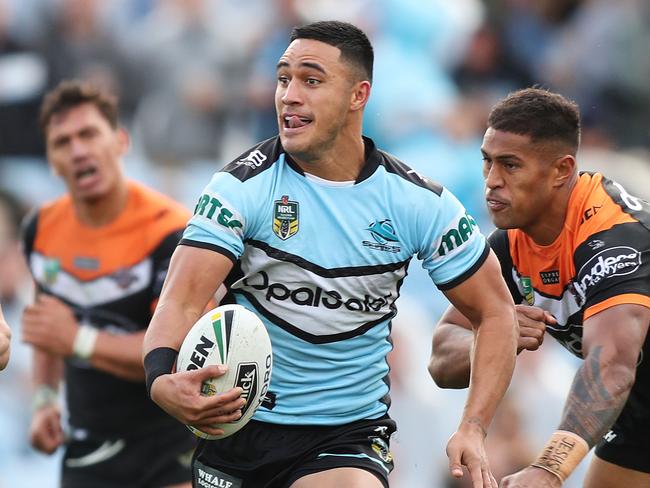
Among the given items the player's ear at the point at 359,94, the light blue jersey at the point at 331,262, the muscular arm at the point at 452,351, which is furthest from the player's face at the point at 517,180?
the player's ear at the point at 359,94

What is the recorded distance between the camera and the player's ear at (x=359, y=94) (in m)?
5.99

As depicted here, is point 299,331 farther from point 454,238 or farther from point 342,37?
point 342,37

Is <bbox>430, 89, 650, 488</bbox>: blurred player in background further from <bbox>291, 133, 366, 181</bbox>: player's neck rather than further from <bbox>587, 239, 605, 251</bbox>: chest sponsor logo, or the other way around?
<bbox>291, 133, 366, 181</bbox>: player's neck

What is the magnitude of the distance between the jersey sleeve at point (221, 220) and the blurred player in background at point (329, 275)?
2cm

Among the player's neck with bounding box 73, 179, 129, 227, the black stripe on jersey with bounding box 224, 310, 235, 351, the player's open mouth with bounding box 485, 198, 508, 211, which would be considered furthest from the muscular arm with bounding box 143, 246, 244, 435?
the player's neck with bounding box 73, 179, 129, 227

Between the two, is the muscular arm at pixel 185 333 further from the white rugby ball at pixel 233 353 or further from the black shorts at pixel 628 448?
the black shorts at pixel 628 448

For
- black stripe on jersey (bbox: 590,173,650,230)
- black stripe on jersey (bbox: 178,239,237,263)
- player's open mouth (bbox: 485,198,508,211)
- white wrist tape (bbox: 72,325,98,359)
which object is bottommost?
white wrist tape (bbox: 72,325,98,359)

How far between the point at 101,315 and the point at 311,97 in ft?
8.48

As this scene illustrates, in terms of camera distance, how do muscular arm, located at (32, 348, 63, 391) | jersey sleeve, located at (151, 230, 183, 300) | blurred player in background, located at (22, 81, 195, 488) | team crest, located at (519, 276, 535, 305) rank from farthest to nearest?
muscular arm, located at (32, 348, 63, 391), jersey sleeve, located at (151, 230, 183, 300), blurred player in background, located at (22, 81, 195, 488), team crest, located at (519, 276, 535, 305)

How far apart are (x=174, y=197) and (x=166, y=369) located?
7.14 metres

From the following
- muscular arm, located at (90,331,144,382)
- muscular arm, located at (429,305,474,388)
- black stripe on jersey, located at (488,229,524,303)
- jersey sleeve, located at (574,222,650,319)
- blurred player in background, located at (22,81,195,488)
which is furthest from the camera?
blurred player in background, located at (22,81,195,488)

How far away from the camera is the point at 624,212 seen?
6.13 m

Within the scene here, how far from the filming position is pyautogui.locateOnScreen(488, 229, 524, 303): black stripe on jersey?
6613mm

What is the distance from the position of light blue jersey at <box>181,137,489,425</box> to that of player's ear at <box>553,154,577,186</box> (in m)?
0.69
